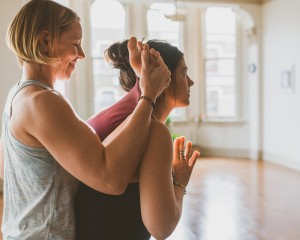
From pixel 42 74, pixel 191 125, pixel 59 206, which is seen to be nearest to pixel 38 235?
pixel 59 206

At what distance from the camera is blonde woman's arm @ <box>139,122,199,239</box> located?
2.53 feet

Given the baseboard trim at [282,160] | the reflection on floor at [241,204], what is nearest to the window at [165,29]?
the reflection on floor at [241,204]

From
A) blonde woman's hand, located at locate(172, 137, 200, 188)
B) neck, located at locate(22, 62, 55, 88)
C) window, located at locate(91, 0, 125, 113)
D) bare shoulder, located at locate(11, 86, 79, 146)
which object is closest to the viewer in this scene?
bare shoulder, located at locate(11, 86, 79, 146)

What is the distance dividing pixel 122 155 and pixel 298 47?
233 inches

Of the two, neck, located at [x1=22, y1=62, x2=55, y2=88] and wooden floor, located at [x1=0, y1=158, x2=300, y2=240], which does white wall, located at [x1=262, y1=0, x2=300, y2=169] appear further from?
neck, located at [x1=22, y1=62, x2=55, y2=88]

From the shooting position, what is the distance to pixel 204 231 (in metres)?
3.27

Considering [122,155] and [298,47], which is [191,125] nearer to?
[298,47]

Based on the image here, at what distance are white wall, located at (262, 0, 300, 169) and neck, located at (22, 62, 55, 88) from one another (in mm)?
5785

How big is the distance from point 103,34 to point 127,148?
6.65m

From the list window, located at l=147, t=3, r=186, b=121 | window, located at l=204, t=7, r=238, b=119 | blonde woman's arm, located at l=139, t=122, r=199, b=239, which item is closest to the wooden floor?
window, located at l=147, t=3, r=186, b=121

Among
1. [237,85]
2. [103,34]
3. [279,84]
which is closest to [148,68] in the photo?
[279,84]

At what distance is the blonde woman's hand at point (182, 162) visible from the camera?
0.96 m

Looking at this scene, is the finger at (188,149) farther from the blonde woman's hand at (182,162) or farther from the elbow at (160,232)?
the elbow at (160,232)

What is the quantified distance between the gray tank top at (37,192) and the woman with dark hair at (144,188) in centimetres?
5
